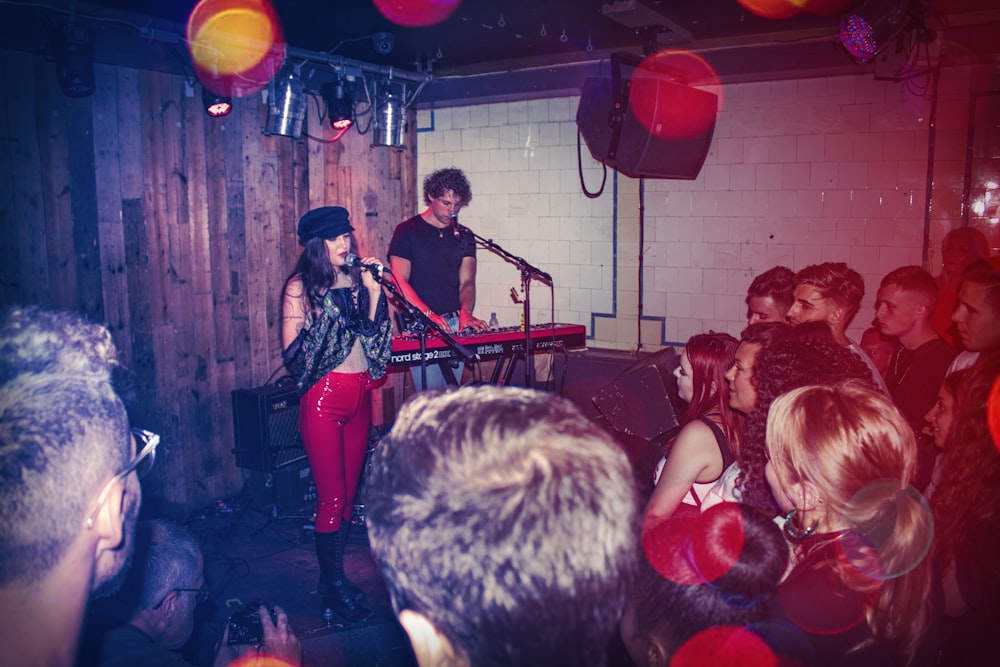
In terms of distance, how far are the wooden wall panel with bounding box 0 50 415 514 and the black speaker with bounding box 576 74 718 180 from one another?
2.31 m

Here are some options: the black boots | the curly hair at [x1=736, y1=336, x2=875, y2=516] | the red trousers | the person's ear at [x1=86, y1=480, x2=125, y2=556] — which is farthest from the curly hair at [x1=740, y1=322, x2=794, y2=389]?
the black boots

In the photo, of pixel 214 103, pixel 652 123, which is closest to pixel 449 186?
pixel 652 123

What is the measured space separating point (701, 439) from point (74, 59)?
3.90 meters

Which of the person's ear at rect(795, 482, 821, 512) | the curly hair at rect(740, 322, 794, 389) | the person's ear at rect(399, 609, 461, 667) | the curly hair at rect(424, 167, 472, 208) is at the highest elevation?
the curly hair at rect(424, 167, 472, 208)

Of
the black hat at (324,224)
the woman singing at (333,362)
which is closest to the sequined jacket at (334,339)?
the woman singing at (333,362)

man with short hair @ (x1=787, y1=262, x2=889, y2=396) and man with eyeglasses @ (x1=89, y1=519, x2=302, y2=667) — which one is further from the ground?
man with short hair @ (x1=787, y1=262, x2=889, y2=396)

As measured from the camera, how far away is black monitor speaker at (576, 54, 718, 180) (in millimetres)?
5184

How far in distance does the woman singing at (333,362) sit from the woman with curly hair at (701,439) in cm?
155

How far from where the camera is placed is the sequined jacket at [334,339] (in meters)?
3.28

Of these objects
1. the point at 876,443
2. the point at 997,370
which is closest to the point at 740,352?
the point at 997,370

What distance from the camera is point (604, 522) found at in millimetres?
778

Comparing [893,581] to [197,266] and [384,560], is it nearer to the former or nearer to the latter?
[384,560]

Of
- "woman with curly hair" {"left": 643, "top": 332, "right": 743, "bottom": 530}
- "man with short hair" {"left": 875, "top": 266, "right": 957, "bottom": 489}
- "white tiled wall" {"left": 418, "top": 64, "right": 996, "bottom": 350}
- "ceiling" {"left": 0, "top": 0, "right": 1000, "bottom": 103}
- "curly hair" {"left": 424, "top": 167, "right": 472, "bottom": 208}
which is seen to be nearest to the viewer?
"woman with curly hair" {"left": 643, "top": 332, "right": 743, "bottom": 530}

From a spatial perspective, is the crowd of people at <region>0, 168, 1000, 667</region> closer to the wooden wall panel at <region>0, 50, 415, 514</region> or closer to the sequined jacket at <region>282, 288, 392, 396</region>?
the sequined jacket at <region>282, 288, 392, 396</region>
